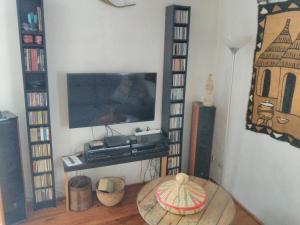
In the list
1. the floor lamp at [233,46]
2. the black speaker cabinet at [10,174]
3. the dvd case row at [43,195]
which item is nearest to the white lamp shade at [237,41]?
the floor lamp at [233,46]

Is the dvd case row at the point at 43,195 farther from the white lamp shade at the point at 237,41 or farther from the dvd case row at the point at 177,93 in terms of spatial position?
the white lamp shade at the point at 237,41

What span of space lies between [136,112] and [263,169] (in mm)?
1352

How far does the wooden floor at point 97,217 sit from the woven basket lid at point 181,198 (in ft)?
2.38

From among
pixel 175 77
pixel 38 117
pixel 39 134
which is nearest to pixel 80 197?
pixel 39 134

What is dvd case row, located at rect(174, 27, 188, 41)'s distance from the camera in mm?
2707

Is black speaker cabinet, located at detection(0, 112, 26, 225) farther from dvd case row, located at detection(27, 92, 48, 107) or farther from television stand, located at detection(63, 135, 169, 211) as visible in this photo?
television stand, located at detection(63, 135, 169, 211)

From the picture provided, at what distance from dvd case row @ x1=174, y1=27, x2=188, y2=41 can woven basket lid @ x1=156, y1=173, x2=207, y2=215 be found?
1473 mm

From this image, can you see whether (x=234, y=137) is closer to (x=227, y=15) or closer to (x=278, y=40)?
(x=278, y=40)

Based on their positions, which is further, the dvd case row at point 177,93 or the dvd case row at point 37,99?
the dvd case row at point 177,93

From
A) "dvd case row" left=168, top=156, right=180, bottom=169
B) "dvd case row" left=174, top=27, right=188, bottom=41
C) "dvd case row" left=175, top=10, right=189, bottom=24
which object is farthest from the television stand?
"dvd case row" left=175, top=10, right=189, bottom=24

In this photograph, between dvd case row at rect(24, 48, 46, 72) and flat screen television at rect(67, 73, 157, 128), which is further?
flat screen television at rect(67, 73, 157, 128)

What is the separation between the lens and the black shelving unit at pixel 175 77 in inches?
106

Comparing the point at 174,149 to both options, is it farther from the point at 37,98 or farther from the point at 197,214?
the point at 37,98

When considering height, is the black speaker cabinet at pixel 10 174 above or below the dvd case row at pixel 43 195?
above
